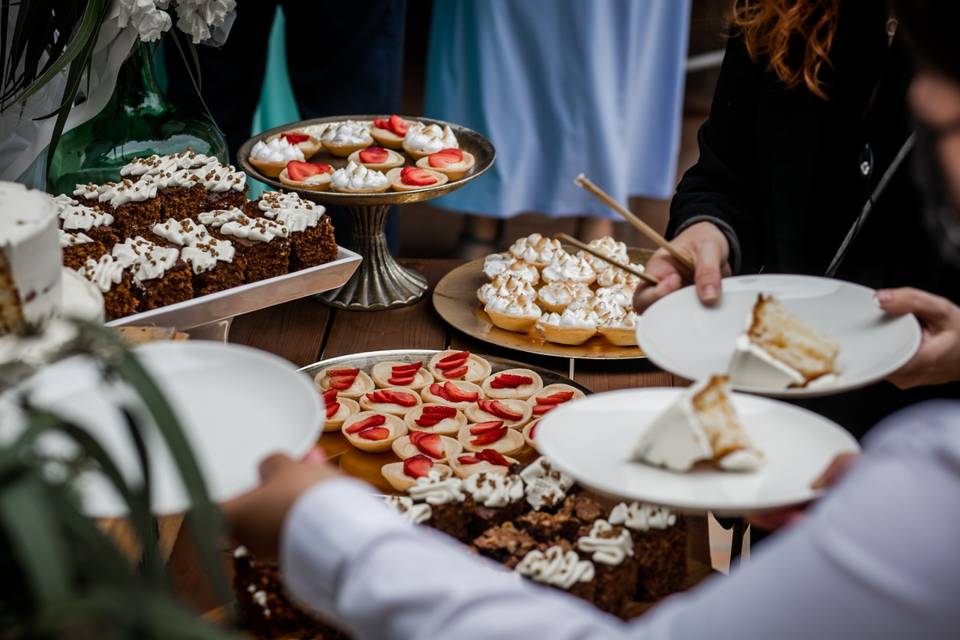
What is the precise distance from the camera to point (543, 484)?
1.32 meters

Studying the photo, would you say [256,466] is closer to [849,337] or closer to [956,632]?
[956,632]

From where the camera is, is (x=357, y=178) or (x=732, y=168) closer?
(x=732, y=168)

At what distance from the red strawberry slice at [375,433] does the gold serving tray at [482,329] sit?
1.28ft

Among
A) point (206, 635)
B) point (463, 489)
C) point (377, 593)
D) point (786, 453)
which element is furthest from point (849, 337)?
point (206, 635)

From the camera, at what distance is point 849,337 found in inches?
44.7

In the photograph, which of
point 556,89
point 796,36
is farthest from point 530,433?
point 556,89

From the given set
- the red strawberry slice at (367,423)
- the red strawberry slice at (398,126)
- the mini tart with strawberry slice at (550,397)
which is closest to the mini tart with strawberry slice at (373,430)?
the red strawberry slice at (367,423)

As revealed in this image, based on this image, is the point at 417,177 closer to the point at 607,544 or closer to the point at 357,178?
the point at 357,178

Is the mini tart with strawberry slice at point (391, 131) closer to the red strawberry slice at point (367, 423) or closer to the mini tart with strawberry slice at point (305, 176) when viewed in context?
the mini tart with strawberry slice at point (305, 176)

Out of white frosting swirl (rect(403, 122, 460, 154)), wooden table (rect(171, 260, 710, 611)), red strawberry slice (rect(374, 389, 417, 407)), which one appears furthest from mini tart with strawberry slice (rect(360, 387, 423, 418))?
white frosting swirl (rect(403, 122, 460, 154))

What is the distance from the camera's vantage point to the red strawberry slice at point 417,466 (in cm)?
137

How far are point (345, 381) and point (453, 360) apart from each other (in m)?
0.19

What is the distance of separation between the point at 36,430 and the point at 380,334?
50.6 inches

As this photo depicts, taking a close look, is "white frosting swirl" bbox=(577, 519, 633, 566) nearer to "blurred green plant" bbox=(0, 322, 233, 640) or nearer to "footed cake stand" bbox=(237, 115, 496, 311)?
"blurred green plant" bbox=(0, 322, 233, 640)
